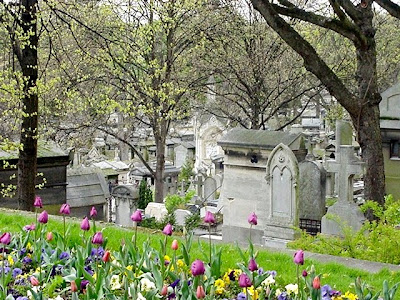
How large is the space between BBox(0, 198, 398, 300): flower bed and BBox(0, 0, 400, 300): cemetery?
1 centimetres

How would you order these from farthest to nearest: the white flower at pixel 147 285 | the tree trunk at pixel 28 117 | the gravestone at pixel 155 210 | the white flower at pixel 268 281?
the gravestone at pixel 155 210
the tree trunk at pixel 28 117
the white flower at pixel 268 281
the white flower at pixel 147 285

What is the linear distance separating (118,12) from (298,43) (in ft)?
26.9

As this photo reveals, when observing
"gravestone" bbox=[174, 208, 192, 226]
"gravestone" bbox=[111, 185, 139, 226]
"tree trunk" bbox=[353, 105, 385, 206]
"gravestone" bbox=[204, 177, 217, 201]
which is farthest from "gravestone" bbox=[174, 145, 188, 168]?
"tree trunk" bbox=[353, 105, 385, 206]

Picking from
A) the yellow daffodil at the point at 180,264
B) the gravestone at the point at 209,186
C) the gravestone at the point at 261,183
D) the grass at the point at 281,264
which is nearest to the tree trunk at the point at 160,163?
the gravestone at the point at 209,186

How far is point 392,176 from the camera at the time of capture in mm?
12922

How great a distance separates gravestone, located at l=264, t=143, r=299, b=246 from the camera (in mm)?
9360

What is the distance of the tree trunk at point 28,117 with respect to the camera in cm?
832

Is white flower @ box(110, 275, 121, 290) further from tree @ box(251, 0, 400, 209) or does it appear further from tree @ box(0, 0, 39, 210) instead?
tree @ box(251, 0, 400, 209)

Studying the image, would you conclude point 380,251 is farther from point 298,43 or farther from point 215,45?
point 215,45

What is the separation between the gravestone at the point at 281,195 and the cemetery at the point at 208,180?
0.02 meters

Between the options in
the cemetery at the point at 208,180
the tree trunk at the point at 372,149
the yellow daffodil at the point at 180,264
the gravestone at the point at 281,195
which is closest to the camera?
the cemetery at the point at 208,180

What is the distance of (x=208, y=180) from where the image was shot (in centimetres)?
1755

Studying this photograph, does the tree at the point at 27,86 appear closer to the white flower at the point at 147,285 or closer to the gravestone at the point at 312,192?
the gravestone at the point at 312,192

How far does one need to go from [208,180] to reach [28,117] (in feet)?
31.3
